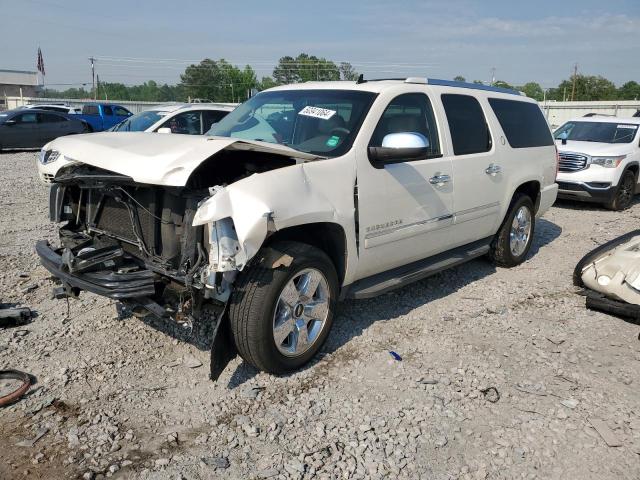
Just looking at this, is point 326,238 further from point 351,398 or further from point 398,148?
point 351,398

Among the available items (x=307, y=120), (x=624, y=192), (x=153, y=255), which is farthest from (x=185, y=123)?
(x=624, y=192)

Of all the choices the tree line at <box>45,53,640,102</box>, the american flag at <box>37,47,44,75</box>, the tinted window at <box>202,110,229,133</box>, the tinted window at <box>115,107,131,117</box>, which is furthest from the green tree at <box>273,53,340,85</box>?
the tinted window at <box>202,110,229,133</box>

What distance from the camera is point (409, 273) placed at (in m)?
4.54

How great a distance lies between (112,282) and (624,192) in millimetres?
10050

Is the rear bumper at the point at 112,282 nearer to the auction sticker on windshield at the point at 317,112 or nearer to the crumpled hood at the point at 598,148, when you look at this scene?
the auction sticker on windshield at the point at 317,112

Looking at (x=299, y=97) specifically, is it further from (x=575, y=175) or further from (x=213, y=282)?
(x=575, y=175)

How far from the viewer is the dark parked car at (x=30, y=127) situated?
1783 centimetres

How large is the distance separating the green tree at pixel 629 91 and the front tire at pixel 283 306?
3300 inches

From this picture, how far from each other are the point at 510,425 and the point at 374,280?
1527 millimetres

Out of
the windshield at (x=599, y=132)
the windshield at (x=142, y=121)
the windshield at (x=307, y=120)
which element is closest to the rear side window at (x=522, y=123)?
the windshield at (x=307, y=120)

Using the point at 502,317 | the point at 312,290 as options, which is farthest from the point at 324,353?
the point at 502,317

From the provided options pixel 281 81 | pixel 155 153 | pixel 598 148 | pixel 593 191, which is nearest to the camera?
pixel 155 153

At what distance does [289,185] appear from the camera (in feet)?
11.0

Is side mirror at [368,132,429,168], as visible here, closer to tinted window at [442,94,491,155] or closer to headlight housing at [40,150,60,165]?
tinted window at [442,94,491,155]
